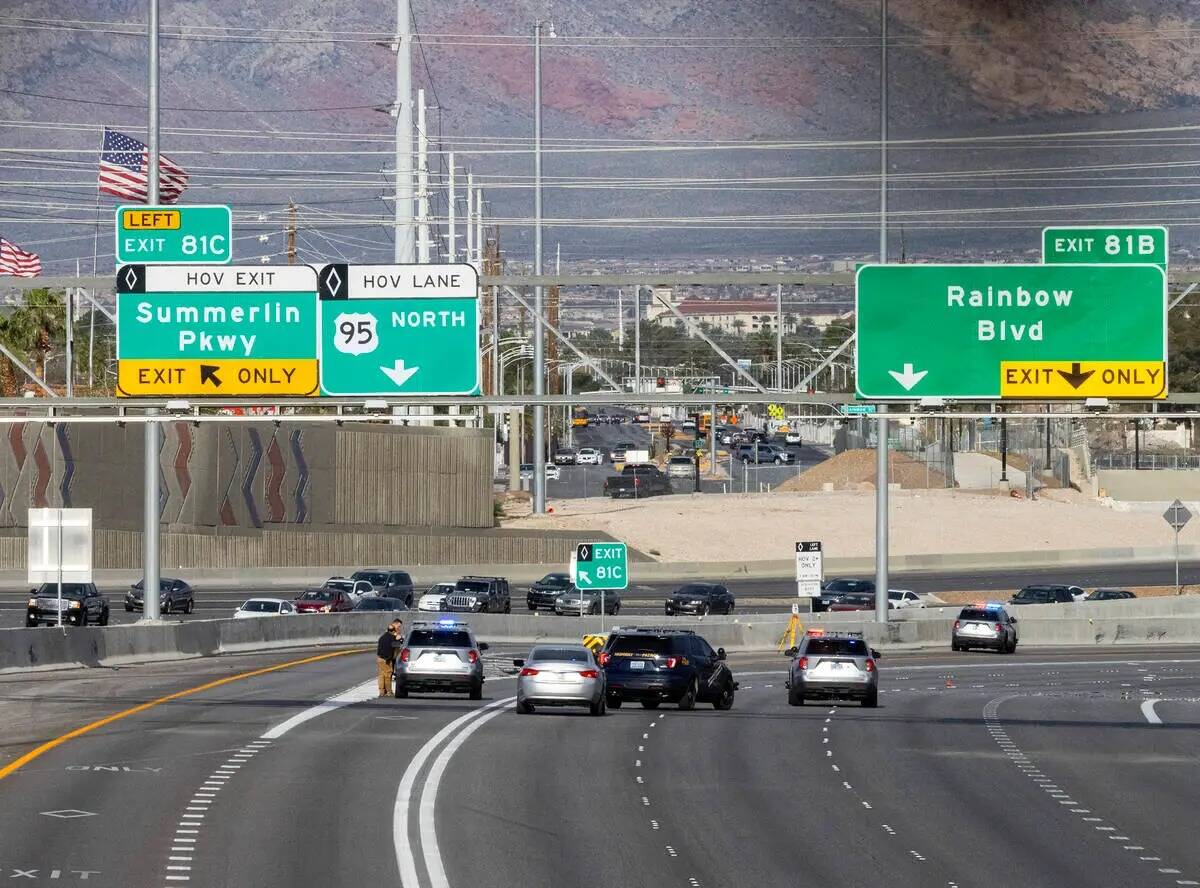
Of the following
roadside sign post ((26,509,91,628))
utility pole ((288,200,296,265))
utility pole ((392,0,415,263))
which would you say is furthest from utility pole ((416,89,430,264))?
roadside sign post ((26,509,91,628))

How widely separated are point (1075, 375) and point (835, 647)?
10.7 metres

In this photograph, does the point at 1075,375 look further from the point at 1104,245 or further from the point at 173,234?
the point at 173,234

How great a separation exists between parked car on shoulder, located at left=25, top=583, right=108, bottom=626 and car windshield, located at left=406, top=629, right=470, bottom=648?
2370 cm

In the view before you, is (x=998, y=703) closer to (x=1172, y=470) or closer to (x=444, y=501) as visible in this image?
(x=444, y=501)

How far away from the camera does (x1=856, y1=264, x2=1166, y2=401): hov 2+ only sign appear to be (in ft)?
101

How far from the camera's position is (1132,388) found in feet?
101

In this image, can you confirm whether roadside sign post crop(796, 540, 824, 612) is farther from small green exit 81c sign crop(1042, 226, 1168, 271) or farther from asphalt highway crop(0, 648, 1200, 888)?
small green exit 81c sign crop(1042, 226, 1168, 271)

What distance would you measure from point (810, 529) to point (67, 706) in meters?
73.6

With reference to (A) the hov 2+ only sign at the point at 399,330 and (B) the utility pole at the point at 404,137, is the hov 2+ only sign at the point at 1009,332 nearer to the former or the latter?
(A) the hov 2+ only sign at the point at 399,330

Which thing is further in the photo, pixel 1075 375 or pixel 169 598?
pixel 169 598

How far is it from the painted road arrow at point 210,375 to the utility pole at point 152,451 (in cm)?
1159

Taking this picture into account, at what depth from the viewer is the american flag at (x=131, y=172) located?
51094 millimetres

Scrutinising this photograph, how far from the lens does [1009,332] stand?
101 feet

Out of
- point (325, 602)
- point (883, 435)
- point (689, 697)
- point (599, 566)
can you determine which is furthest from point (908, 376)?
point (325, 602)
